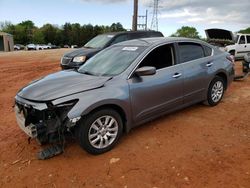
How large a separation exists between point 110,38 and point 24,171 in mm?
7820

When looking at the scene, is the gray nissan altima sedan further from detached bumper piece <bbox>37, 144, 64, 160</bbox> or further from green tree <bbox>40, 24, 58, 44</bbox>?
green tree <bbox>40, 24, 58, 44</bbox>

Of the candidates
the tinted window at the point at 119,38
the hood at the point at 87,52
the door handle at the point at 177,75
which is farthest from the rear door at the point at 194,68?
the tinted window at the point at 119,38

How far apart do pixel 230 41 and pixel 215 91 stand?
388 inches

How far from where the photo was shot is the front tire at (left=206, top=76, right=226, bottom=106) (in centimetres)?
618

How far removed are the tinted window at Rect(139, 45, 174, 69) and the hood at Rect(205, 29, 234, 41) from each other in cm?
1039

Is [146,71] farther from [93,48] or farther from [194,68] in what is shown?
[93,48]

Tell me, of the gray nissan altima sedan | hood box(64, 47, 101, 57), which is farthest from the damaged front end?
hood box(64, 47, 101, 57)

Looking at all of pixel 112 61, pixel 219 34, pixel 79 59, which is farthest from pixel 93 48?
pixel 219 34

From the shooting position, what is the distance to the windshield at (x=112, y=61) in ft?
15.8

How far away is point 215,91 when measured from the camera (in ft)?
20.8

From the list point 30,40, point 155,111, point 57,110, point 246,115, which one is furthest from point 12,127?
point 30,40

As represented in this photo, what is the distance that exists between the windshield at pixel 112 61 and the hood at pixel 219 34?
10691mm

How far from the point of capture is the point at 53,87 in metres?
4.30

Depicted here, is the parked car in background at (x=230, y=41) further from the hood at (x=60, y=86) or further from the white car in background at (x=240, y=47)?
the hood at (x=60, y=86)
